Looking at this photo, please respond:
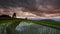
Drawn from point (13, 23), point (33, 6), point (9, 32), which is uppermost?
point (33, 6)

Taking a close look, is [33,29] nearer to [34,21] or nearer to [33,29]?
[33,29]

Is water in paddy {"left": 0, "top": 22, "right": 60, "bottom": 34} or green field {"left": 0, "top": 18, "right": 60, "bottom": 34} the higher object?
green field {"left": 0, "top": 18, "right": 60, "bottom": 34}

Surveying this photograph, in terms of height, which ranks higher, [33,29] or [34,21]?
[34,21]

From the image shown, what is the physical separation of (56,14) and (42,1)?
298mm

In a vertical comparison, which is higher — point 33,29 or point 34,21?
point 34,21

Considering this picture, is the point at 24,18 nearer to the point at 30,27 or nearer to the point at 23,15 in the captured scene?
the point at 23,15

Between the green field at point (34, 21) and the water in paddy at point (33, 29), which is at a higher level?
the green field at point (34, 21)

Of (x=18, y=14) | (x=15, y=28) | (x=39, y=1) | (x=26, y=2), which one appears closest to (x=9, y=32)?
(x=15, y=28)

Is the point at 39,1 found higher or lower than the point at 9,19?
higher

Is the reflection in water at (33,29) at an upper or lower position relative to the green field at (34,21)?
lower

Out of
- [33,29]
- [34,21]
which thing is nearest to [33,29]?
[33,29]

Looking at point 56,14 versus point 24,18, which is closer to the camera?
point 56,14

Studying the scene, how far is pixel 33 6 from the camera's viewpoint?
6.79 ft

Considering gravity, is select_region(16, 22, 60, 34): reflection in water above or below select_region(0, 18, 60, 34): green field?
below
